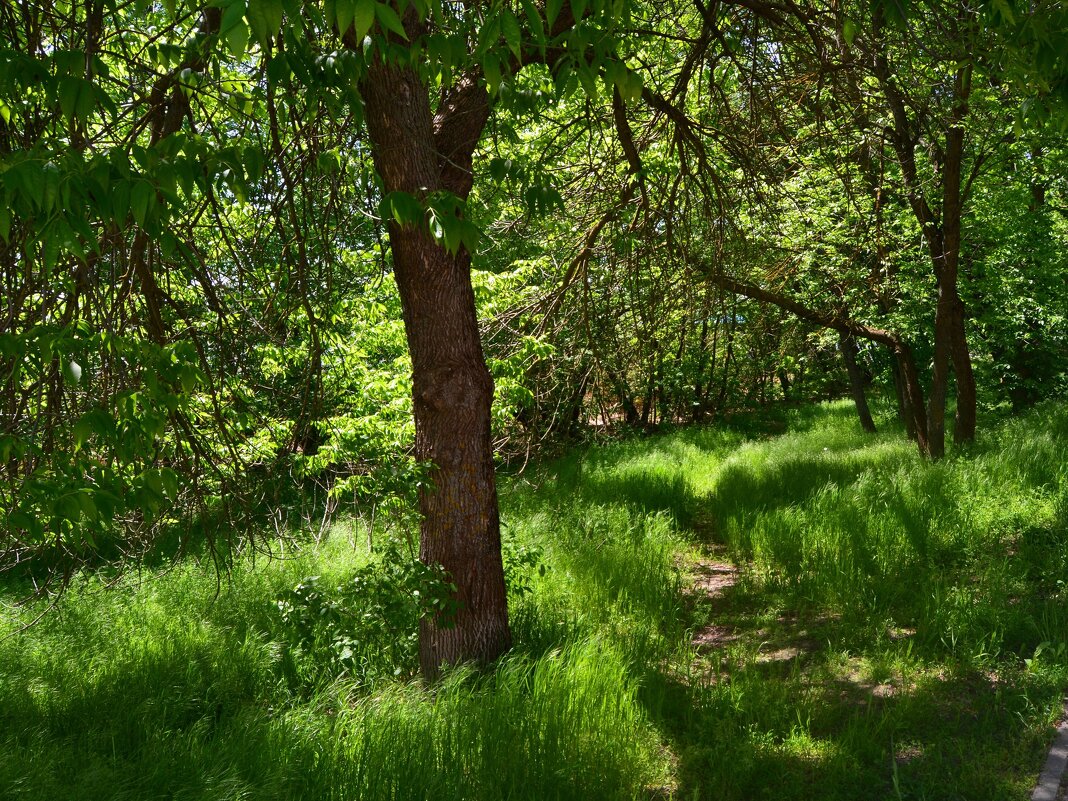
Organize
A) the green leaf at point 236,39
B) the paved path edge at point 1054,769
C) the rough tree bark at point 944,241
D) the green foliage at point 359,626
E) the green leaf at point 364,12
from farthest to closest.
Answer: the rough tree bark at point 944,241
the green foliage at point 359,626
the paved path edge at point 1054,769
the green leaf at point 364,12
the green leaf at point 236,39

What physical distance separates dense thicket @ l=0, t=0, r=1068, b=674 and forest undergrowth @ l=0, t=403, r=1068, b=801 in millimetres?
632

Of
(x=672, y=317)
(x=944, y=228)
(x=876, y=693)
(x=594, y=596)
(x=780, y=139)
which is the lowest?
(x=876, y=693)

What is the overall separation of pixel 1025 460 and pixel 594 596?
5.07 metres

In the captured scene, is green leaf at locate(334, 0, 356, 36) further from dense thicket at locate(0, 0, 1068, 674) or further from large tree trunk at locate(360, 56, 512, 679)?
large tree trunk at locate(360, 56, 512, 679)

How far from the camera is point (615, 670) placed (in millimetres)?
4699

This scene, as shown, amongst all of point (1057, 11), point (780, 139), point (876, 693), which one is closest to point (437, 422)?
point (876, 693)

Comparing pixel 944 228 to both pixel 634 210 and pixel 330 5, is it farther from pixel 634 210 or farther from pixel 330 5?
→ pixel 330 5

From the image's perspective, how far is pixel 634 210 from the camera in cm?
637

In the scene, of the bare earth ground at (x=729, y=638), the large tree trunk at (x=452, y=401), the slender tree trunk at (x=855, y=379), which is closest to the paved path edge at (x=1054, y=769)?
the bare earth ground at (x=729, y=638)

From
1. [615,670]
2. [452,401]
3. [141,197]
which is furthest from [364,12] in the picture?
[615,670]

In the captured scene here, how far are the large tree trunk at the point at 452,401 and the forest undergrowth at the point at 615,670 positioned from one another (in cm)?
27

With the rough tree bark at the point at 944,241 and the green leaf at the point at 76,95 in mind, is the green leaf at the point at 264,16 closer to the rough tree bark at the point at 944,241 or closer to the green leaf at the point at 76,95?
the green leaf at the point at 76,95

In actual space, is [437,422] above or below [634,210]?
below

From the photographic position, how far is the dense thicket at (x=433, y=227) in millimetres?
2904
